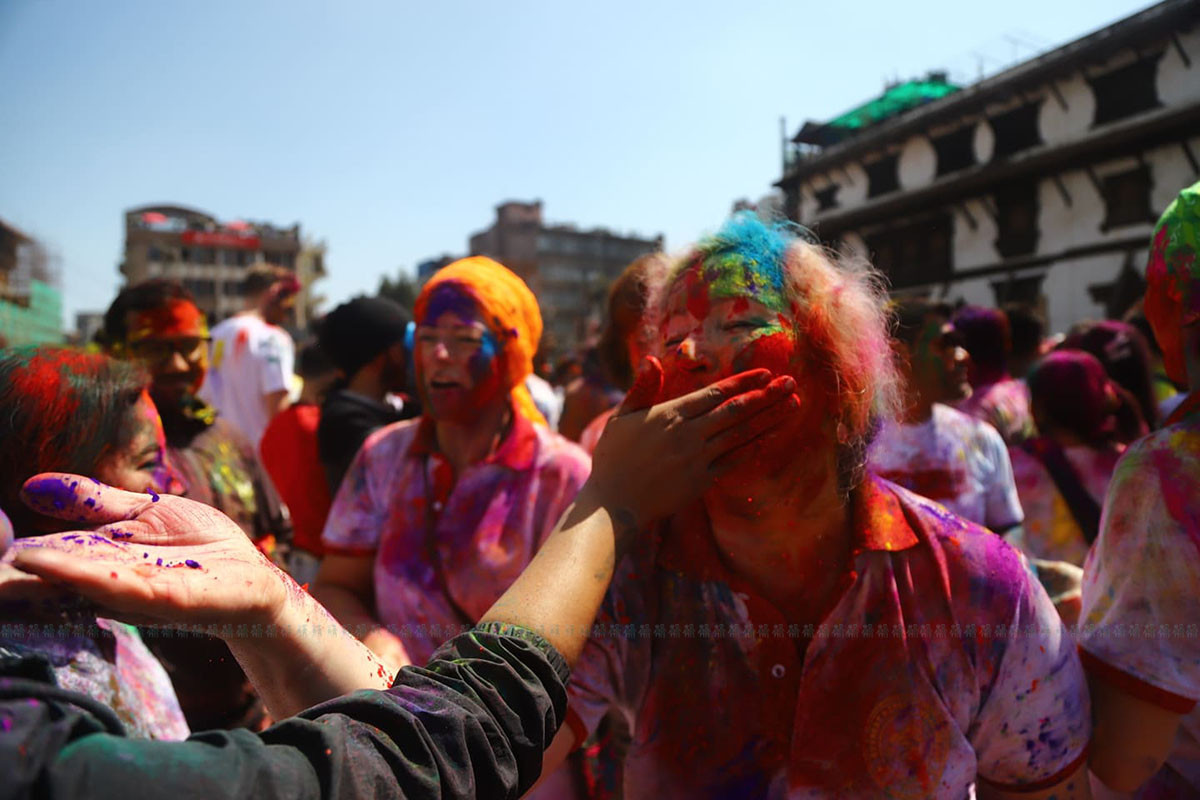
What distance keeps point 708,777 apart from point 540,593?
687 mm

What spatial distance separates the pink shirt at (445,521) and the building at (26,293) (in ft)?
3.33

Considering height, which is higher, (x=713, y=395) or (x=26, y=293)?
(x=26, y=293)

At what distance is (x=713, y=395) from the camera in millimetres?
1403

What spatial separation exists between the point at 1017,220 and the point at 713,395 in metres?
23.8

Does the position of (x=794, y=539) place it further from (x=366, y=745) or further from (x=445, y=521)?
(x=445, y=521)

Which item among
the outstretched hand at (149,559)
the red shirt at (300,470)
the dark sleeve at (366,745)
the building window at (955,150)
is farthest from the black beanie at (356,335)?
the building window at (955,150)

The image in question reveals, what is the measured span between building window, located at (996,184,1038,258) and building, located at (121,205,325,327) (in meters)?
18.2

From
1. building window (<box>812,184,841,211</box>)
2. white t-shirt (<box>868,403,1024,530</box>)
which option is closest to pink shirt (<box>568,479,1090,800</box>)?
white t-shirt (<box>868,403,1024,530</box>)

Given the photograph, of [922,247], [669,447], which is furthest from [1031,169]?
[669,447]

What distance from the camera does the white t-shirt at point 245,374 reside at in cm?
531

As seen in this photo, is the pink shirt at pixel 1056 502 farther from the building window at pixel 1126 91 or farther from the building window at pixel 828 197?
the building window at pixel 828 197

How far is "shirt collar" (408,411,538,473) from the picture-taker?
8.64 feet

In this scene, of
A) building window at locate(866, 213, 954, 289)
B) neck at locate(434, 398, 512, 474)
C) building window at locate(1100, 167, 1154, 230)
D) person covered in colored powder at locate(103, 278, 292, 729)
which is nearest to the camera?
person covered in colored powder at locate(103, 278, 292, 729)

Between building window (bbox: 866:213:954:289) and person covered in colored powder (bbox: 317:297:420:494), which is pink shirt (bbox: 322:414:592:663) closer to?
person covered in colored powder (bbox: 317:297:420:494)
